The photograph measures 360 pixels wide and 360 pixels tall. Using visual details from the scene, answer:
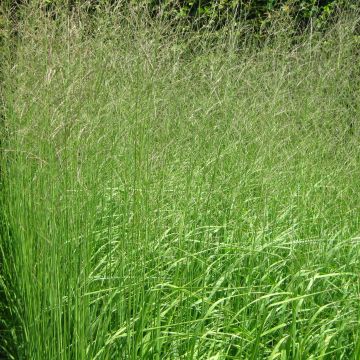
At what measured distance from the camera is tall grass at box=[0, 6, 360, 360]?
2621mm

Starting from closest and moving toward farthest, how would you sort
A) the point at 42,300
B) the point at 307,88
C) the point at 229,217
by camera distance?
1. the point at 42,300
2. the point at 229,217
3. the point at 307,88

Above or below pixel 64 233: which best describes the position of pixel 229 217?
below

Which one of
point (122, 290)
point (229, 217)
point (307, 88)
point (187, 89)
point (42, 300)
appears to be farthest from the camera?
point (187, 89)

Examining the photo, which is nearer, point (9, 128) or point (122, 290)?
point (122, 290)

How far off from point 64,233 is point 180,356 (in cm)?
59

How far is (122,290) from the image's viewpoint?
2.62 m

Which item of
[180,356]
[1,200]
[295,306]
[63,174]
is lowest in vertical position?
[1,200]

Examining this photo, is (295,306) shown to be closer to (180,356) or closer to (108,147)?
(180,356)

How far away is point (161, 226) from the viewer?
2820mm

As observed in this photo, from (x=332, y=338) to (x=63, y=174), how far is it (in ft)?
3.56

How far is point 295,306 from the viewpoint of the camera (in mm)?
2633

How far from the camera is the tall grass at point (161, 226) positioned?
2.62 metres

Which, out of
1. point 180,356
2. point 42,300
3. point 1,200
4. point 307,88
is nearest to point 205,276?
point 180,356

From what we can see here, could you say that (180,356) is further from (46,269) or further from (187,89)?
(187,89)
